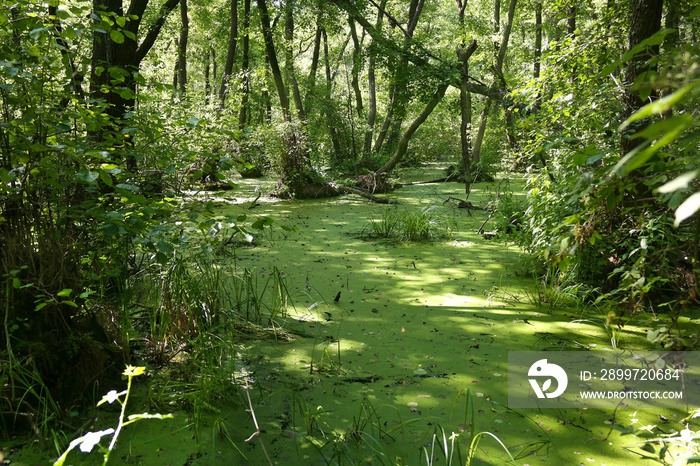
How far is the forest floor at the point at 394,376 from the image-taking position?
1649 mm

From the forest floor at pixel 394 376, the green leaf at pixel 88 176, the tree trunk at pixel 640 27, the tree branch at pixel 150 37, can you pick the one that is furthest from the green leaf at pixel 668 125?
the tree branch at pixel 150 37

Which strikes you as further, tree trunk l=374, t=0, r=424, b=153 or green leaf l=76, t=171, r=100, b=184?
tree trunk l=374, t=0, r=424, b=153

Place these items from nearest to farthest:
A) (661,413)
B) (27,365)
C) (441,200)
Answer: (27,365), (661,413), (441,200)

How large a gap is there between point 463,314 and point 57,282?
235 cm

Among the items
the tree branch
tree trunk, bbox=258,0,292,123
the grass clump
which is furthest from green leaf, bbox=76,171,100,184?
tree trunk, bbox=258,0,292,123

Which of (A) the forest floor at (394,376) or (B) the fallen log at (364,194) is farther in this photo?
(B) the fallen log at (364,194)

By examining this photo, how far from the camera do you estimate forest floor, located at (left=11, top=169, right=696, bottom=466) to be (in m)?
1.65

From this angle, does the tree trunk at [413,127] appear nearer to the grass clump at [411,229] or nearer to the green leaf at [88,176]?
the grass clump at [411,229]

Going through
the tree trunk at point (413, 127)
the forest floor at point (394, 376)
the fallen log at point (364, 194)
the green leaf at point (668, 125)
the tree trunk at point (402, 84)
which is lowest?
the forest floor at point (394, 376)

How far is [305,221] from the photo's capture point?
6.09 m

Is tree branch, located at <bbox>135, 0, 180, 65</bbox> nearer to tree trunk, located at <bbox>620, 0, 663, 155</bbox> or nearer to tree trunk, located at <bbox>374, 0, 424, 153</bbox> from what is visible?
tree trunk, located at <bbox>374, 0, 424, 153</bbox>

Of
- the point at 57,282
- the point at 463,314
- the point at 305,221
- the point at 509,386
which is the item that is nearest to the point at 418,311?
the point at 463,314

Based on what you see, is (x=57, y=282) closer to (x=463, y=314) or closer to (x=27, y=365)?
(x=27, y=365)

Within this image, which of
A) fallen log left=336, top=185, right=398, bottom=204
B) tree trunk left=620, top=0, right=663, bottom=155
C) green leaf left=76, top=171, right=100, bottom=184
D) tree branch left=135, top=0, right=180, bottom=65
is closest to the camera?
green leaf left=76, top=171, right=100, bottom=184
